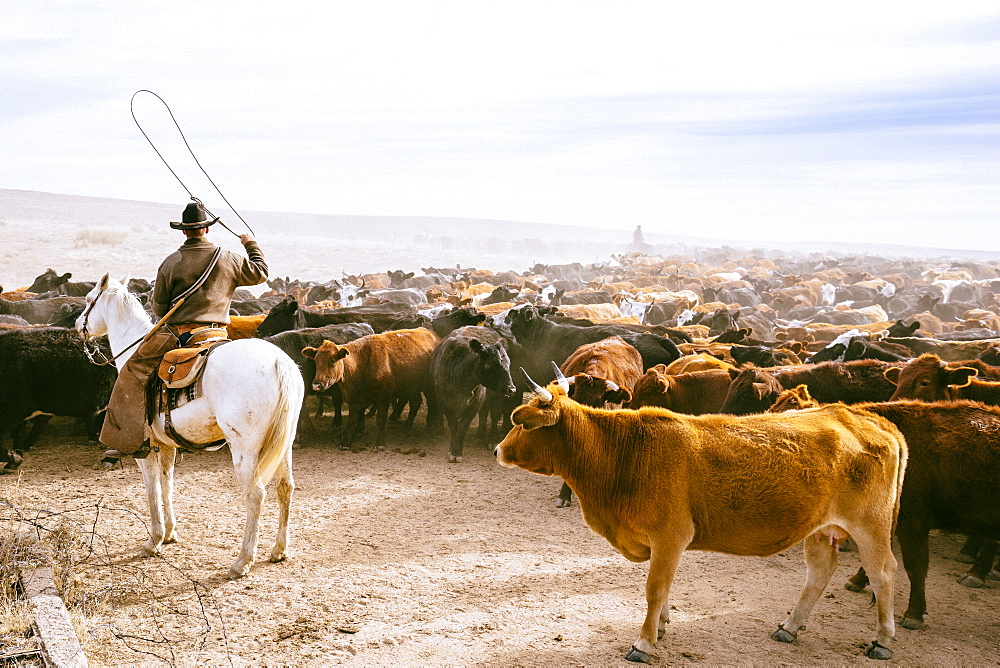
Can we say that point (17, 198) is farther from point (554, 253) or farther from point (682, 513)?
point (682, 513)

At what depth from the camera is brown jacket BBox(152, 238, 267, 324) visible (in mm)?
6148

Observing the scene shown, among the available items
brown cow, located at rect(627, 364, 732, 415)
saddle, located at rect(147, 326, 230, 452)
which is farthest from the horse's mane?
brown cow, located at rect(627, 364, 732, 415)

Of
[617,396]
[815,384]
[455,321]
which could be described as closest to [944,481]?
[617,396]

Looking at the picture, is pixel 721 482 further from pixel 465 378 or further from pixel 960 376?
pixel 465 378

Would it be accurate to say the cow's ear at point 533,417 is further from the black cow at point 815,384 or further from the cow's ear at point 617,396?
the black cow at point 815,384

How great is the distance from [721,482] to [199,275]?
14.3 ft

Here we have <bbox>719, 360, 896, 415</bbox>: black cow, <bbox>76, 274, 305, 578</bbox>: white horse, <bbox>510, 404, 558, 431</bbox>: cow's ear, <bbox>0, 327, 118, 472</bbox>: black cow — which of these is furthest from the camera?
<bbox>0, 327, 118, 472</bbox>: black cow

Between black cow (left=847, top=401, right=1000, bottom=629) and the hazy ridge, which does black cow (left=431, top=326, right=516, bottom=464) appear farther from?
the hazy ridge

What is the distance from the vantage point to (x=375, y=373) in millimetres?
10344

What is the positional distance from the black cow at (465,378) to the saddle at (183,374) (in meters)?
4.20

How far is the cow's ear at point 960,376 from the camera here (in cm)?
713

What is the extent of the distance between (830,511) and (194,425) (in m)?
4.78

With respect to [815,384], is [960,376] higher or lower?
higher

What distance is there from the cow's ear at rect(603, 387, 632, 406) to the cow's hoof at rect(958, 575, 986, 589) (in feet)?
11.0
